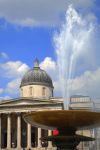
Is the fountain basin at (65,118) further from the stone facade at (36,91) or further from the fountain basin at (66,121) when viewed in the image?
the stone facade at (36,91)

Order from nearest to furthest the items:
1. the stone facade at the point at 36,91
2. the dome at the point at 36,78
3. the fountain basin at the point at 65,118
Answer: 1. the fountain basin at the point at 65,118
2. the stone facade at the point at 36,91
3. the dome at the point at 36,78

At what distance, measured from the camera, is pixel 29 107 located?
6669 centimetres

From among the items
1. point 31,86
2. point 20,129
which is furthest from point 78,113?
point 31,86

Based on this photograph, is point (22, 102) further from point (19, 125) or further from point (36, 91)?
point (36, 91)

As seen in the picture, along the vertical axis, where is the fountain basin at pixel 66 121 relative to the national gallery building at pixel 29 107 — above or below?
below

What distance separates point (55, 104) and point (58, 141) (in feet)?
154

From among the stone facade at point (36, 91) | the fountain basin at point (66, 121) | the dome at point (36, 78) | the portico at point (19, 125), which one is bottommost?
the fountain basin at point (66, 121)

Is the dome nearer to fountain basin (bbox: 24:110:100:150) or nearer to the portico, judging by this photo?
the portico

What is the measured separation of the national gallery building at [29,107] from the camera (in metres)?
66.6

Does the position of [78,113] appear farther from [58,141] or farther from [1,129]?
[1,129]

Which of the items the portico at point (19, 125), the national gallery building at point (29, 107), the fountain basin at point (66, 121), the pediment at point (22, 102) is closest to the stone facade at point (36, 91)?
the national gallery building at point (29, 107)

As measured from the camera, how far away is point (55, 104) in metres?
65.2

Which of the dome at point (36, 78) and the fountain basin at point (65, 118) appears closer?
the fountain basin at point (65, 118)

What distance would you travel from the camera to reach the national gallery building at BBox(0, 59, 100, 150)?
66.6 m
